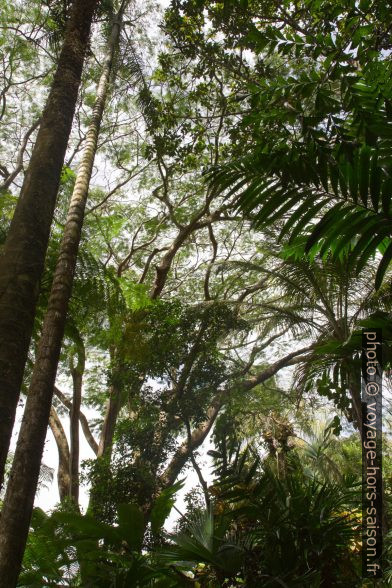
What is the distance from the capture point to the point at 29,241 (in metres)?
2.35

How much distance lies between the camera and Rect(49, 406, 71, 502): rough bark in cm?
863

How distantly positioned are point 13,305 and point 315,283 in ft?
13.4

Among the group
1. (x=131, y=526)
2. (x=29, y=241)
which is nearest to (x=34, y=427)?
(x=131, y=526)

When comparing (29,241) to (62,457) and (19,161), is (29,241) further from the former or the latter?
(19,161)

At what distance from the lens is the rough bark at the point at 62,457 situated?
8.63m

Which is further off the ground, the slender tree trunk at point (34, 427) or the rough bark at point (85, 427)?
the rough bark at point (85, 427)

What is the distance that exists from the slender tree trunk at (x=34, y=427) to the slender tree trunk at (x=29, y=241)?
555 mm

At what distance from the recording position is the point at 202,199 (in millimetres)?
11695

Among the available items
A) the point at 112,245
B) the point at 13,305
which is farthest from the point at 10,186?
the point at 13,305

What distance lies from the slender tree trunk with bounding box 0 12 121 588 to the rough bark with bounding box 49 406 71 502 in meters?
5.85

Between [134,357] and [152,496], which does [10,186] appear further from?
[152,496]

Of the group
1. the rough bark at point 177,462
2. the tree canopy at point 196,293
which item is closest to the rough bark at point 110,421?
the tree canopy at point 196,293

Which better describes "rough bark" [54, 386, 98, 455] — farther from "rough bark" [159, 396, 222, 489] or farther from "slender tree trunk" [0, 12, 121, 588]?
"slender tree trunk" [0, 12, 121, 588]

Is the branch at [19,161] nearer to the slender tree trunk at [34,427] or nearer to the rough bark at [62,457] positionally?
the rough bark at [62,457]
